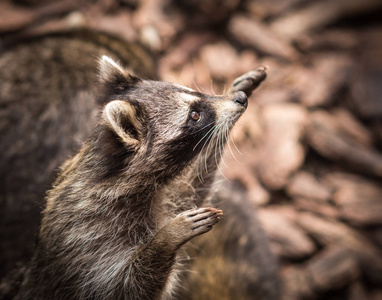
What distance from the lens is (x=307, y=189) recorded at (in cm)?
517

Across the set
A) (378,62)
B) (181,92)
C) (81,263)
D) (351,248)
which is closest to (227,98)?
(181,92)

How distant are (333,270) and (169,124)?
10.9 ft

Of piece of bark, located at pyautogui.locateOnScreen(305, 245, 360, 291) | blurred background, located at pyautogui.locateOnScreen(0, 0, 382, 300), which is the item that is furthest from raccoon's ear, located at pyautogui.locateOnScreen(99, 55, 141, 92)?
piece of bark, located at pyautogui.locateOnScreen(305, 245, 360, 291)

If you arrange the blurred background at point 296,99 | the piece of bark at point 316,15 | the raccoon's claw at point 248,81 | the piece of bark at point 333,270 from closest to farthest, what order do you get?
1. the raccoon's claw at point 248,81
2. the piece of bark at point 333,270
3. the blurred background at point 296,99
4. the piece of bark at point 316,15

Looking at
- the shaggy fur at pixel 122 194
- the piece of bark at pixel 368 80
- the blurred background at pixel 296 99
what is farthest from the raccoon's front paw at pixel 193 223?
the piece of bark at pixel 368 80

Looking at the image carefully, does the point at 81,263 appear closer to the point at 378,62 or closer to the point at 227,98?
the point at 227,98

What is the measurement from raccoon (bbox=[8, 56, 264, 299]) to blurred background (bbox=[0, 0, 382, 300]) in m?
1.86

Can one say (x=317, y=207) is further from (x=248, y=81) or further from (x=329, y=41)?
(x=248, y=81)

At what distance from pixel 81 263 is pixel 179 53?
4.56 m

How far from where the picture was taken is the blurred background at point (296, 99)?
487cm

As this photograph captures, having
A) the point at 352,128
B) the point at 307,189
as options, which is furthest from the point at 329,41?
the point at 307,189

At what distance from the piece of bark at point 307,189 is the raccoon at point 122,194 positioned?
2.88 m

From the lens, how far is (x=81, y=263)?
8.43ft

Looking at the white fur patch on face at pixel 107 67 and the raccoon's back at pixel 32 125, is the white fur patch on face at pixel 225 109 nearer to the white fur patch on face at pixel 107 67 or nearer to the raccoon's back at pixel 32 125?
the white fur patch on face at pixel 107 67
